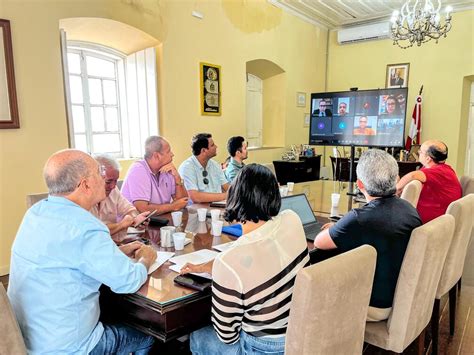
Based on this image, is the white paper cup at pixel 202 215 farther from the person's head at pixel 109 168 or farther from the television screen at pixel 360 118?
the television screen at pixel 360 118

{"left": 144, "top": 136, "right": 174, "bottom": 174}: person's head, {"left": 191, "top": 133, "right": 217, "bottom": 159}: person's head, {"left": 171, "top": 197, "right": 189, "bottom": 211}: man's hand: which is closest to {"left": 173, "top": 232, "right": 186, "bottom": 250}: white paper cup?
{"left": 171, "top": 197, "right": 189, "bottom": 211}: man's hand

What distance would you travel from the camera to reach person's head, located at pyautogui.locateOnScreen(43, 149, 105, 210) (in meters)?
1.21

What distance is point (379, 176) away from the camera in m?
1.56

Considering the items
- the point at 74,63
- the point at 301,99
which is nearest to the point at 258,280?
the point at 74,63

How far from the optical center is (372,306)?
1571 mm

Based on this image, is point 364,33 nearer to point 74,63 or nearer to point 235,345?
point 74,63

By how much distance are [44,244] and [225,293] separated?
1.95 ft

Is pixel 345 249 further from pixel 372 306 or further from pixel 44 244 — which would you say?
pixel 44 244

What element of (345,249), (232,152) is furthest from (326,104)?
(345,249)

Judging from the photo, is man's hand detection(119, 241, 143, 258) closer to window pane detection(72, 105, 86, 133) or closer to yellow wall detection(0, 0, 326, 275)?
yellow wall detection(0, 0, 326, 275)

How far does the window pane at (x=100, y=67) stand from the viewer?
13.4 ft

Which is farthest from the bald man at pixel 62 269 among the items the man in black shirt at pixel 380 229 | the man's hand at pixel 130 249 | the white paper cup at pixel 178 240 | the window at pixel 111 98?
the window at pixel 111 98

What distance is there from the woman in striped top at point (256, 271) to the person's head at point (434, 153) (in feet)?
6.71

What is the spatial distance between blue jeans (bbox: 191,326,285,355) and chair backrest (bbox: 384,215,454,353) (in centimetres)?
59
